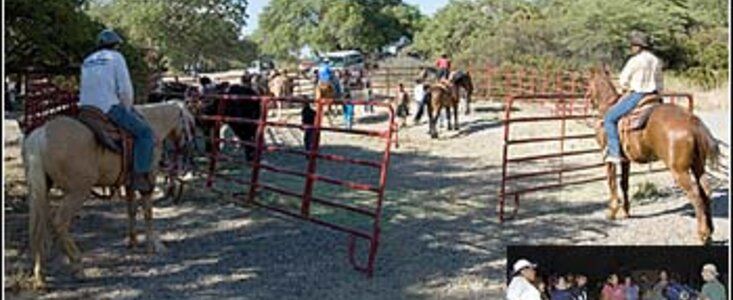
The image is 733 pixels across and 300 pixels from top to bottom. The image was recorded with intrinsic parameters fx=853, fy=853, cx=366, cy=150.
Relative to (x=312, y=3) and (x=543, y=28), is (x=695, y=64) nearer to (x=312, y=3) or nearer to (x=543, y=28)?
(x=543, y=28)

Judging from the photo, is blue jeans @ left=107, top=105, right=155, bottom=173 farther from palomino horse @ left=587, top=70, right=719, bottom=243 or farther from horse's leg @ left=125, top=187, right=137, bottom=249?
palomino horse @ left=587, top=70, right=719, bottom=243

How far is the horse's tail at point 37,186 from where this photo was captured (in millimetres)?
6254

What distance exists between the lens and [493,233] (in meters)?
8.27

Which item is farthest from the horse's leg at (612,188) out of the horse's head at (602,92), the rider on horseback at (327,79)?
the rider on horseback at (327,79)

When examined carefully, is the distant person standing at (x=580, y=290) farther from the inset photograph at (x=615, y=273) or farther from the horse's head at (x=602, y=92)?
the horse's head at (x=602, y=92)

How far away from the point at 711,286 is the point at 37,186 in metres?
4.65

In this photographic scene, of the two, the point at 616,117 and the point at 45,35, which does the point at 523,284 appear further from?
the point at 45,35

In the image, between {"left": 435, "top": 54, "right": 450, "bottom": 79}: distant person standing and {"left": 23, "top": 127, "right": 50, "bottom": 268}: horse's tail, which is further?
{"left": 435, "top": 54, "right": 450, "bottom": 79}: distant person standing

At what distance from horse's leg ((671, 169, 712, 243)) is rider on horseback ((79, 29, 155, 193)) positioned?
4789mm

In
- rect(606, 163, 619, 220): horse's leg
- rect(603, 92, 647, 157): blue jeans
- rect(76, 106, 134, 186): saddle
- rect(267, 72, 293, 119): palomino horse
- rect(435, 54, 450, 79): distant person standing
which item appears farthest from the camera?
rect(267, 72, 293, 119): palomino horse

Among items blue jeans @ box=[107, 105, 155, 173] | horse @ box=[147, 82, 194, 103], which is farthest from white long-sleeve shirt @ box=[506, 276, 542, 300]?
horse @ box=[147, 82, 194, 103]

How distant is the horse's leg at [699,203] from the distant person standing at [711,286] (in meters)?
3.99

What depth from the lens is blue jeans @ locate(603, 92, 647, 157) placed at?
27.6 ft

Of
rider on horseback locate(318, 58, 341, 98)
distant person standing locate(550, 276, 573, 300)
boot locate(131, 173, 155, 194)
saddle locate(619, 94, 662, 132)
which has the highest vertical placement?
rider on horseback locate(318, 58, 341, 98)
